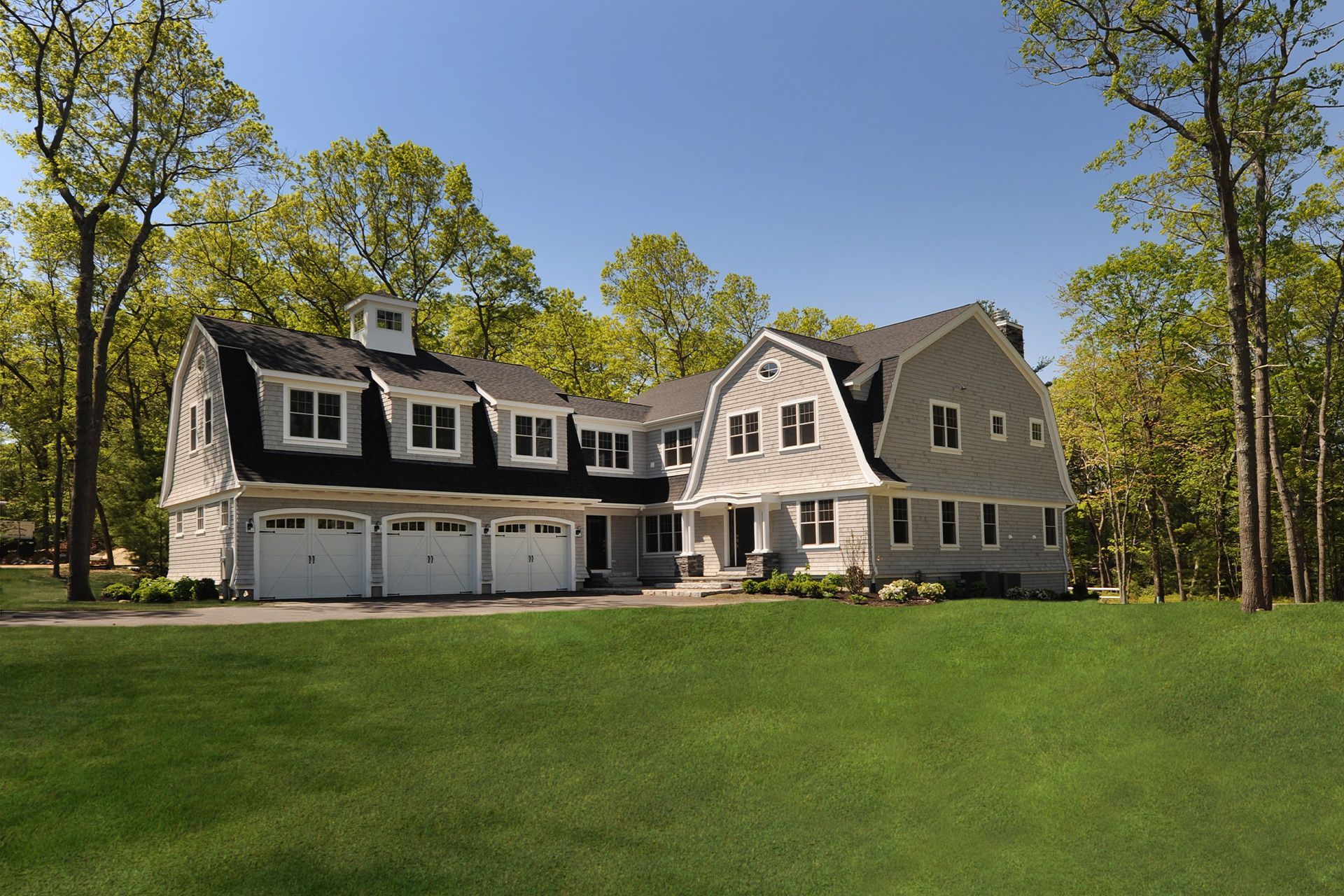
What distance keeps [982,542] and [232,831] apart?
75.7 ft

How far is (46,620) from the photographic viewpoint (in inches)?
584

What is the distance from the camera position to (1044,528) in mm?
28766

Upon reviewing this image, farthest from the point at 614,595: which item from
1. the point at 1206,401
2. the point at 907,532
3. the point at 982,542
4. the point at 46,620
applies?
the point at 1206,401

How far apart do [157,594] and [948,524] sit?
20434mm

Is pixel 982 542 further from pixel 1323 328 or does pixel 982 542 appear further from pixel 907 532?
pixel 1323 328

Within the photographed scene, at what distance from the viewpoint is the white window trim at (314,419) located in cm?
2194

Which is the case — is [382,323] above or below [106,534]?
above

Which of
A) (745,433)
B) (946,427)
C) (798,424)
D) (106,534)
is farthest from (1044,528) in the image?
(106,534)

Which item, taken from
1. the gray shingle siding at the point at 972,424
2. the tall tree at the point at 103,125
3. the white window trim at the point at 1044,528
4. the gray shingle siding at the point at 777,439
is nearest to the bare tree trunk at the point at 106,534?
the tall tree at the point at 103,125

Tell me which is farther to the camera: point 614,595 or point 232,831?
point 614,595

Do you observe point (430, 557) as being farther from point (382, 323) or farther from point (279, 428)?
point (382, 323)

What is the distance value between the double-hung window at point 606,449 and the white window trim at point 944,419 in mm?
10232

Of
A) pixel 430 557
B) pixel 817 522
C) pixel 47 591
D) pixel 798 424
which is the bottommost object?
pixel 47 591

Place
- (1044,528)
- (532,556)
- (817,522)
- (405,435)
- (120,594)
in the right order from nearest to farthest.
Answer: (120,594), (817,522), (405,435), (532,556), (1044,528)
